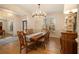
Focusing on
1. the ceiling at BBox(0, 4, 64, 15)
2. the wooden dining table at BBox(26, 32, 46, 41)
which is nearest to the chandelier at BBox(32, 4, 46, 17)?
the ceiling at BBox(0, 4, 64, 15)

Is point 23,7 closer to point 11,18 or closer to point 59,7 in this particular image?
point 11,18

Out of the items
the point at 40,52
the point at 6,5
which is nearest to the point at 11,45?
the point at 40,52

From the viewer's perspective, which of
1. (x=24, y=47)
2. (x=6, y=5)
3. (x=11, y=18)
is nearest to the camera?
(x=6, y=5)

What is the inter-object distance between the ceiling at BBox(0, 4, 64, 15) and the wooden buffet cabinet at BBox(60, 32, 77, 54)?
67 cm

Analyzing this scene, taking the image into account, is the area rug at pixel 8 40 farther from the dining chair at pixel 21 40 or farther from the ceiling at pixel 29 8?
the ceiling at pixel 29 8

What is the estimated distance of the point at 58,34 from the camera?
8.82 ft

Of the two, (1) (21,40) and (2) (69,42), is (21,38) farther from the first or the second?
(2) (69,42)

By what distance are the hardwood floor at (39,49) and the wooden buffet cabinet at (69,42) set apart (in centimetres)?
16

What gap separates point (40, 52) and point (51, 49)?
10.8 inches

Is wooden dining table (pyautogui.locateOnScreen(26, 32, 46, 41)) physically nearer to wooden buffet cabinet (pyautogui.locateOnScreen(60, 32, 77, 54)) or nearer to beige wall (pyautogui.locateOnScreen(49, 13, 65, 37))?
beige wall (pyautogui.locateOnScreen(49, 13, 65, 37))

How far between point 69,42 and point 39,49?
31.5 inches

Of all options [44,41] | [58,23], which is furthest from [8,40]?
[58,23]

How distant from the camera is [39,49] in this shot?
110 inches

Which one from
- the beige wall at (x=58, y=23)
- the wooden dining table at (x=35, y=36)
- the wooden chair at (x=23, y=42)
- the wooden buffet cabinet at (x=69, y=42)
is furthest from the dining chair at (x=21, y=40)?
the wooden buffet cabinet at (x=69, y=42)
